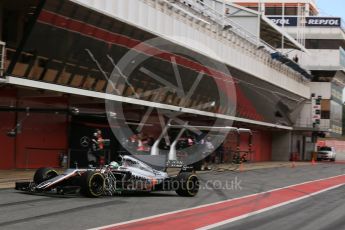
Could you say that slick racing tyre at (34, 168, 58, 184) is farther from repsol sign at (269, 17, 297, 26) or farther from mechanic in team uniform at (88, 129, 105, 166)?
repsol sign at (269, 17, 297, 26)

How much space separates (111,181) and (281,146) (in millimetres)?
52028

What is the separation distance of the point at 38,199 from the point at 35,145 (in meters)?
13.2

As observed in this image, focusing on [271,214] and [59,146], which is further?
[59,146]

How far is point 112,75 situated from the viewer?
2731 cm

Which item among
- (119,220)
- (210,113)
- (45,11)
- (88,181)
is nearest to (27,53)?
(45,11)

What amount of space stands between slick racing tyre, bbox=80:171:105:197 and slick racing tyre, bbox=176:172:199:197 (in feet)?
7.98

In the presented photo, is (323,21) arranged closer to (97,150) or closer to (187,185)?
(97,150)

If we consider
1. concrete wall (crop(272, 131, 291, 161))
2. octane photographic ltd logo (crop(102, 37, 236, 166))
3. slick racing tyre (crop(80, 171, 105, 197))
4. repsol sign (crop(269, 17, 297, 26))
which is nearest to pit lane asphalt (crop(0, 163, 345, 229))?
slick racing tyre (crop(80, 171, 105, 197))

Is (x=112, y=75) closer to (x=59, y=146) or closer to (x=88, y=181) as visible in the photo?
(x=59, y=146)

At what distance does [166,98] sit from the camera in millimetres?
32594

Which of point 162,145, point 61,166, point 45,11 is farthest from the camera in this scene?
point 61,166

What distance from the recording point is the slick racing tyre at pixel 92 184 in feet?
43.8

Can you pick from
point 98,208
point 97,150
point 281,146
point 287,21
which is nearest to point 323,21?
point 287,21

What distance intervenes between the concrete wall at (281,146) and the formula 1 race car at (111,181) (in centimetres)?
4928
